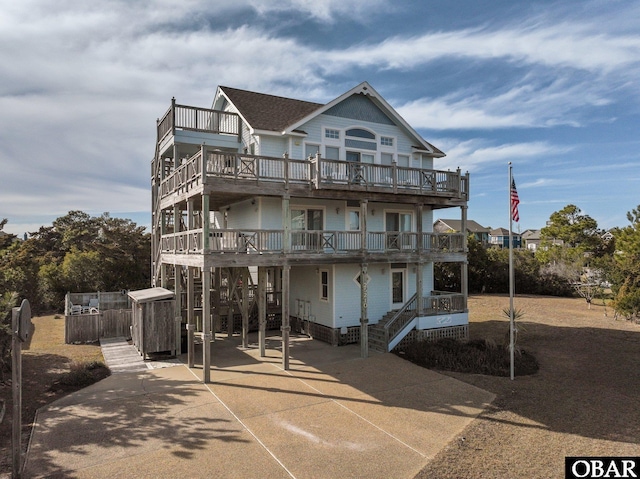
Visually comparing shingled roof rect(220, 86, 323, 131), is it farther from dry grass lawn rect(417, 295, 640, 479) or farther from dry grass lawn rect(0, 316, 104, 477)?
dry grass lawn rect(417, 295, 640, 479)

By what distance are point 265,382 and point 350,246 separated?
22.8 ft

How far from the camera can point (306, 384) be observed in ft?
43.7

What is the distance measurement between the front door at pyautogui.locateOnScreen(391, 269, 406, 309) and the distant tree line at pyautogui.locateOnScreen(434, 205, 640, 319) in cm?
1508

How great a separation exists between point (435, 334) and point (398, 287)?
3.25 m

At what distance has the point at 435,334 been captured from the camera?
63.2 ft

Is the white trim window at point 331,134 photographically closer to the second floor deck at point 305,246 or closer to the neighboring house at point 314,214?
the neighboring house at point 314,214

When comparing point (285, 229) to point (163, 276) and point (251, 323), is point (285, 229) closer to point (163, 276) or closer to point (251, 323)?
point (163, 276)

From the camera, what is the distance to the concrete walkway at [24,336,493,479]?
8195 millimetres

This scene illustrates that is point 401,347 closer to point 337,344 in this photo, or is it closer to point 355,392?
point 337,344

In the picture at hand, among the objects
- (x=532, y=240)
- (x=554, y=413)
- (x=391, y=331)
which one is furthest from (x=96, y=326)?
(x=532, y=240)

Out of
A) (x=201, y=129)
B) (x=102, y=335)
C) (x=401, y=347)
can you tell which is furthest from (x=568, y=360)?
(x=102, y=335)

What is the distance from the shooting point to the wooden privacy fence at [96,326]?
18719 mm

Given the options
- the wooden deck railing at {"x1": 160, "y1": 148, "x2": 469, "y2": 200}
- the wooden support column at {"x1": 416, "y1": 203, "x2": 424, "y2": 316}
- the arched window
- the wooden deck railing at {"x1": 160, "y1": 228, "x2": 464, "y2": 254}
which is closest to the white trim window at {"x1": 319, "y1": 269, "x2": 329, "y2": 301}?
the wooden deck railing at {"x1": 160, "y1": 228, "x2": 464, "y2": 254}

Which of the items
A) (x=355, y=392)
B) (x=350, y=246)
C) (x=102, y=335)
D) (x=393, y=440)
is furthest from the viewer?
(x=102, y=335)
